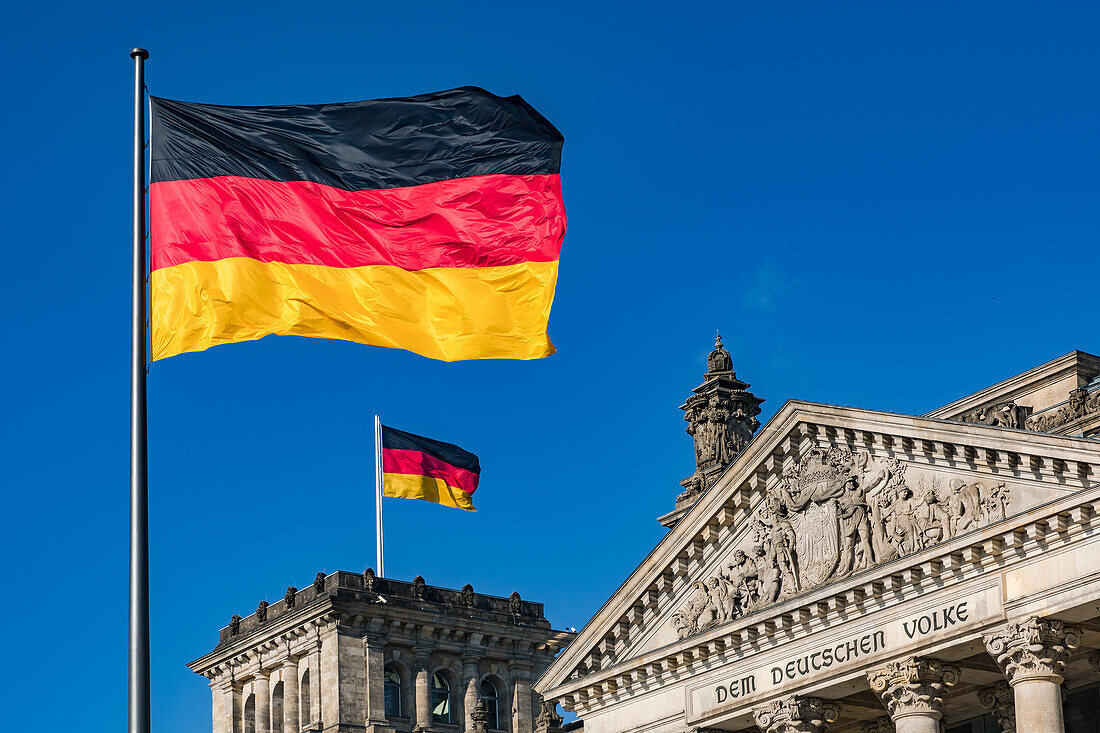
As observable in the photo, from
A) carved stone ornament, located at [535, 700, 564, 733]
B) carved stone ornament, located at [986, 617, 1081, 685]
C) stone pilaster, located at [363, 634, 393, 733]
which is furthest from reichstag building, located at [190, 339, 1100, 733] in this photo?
stone pilaster, located at [363, 634, 393, 733]

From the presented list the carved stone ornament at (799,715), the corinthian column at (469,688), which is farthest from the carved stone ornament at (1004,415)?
the corinthian column at (469,688)

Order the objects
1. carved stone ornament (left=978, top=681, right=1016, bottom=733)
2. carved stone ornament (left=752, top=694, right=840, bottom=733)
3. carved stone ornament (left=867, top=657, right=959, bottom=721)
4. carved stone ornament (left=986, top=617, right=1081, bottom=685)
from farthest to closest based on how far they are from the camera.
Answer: carved stone ornament (left=752, top=694, right=840, bottom=733)
carved stone ornament (left=978, top=681, right=1016, bottom=733)
carved stone ornament (left=867, top=657, right=959, bottom=721)
carved stone ornament (left=986, top=617, right=1081, bottom=685)

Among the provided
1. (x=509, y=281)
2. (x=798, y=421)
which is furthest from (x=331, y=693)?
(x=509, y=281)

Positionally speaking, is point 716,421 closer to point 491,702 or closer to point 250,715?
point 491,702

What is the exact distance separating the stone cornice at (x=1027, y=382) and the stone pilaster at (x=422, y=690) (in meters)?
32.6

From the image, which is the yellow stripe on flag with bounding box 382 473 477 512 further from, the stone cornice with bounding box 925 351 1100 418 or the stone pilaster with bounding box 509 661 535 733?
the stone cornice with bounding box 925 351 1100 418

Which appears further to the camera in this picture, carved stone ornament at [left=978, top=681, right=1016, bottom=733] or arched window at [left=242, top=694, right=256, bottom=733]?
arched window at [left=242, top=694, right=256, bottom=733]

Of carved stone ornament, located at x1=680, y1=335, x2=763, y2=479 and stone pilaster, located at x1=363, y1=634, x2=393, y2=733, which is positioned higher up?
carved stone ornament, located at x1=680, y1=335, x2=763, y2=479

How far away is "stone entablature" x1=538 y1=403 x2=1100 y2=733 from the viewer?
37.8 meters

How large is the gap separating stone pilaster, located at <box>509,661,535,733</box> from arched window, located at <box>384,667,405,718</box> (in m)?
6.37

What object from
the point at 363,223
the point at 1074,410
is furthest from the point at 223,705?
the point at 363,223

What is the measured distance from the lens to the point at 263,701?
78.1 m

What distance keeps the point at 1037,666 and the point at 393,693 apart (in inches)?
1690

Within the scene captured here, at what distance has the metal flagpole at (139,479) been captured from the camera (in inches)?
683
